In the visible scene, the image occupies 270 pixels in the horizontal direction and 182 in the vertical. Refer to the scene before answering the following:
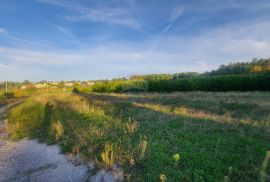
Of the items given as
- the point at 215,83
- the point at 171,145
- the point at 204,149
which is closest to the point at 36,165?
the point at 171,145

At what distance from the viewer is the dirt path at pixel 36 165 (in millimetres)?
8461

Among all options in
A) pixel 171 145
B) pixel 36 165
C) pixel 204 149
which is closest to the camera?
pixel 204 149

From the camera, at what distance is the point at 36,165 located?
9.92 meters

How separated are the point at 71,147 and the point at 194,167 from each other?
600cm

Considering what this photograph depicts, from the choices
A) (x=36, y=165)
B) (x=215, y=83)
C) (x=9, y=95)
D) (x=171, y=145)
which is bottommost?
(x=9, y=95)

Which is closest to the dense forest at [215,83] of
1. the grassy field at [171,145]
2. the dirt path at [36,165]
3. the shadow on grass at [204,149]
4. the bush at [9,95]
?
the grassy field at [171,145]

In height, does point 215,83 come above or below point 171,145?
above

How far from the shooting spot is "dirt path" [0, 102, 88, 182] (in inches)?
333

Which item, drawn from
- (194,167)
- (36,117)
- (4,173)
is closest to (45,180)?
(4,173)

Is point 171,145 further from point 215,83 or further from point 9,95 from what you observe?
point 9,95

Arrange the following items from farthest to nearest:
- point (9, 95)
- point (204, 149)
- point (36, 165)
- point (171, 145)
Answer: point (9, 95) < point (36, 165) < point (171, 145) < point (204, 149)

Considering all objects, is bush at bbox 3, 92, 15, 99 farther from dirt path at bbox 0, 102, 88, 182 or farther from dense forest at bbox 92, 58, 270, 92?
dirt path at bbox 0, 102, 88, 182

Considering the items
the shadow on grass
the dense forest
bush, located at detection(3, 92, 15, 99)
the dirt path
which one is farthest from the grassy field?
bush, located at detection(3, 92, 15, 99)

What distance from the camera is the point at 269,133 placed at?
10211 millimetres
